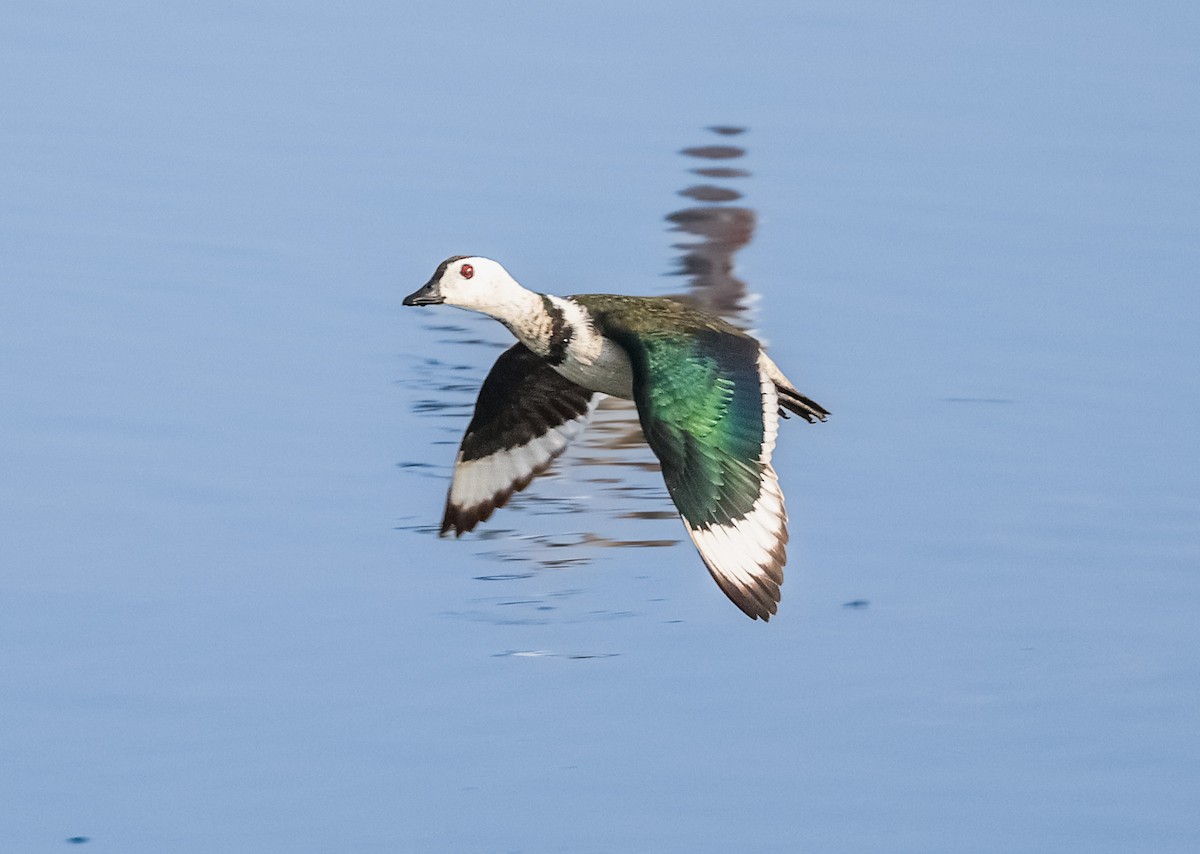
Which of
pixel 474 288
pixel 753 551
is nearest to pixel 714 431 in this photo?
pixel 753 551

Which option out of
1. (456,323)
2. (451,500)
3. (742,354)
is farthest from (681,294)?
(742,354)

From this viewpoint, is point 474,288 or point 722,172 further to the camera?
point 722,172

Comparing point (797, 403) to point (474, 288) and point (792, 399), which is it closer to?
point (792, 399)

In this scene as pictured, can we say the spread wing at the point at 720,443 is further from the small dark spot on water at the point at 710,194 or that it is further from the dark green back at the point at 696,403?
the small dark spot on water at the point at 710,194

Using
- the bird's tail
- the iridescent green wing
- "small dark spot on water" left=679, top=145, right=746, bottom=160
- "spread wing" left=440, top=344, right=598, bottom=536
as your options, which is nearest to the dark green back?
the iridescent green wing

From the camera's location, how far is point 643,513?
12836 mm

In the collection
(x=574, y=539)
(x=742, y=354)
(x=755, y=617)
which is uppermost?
(x=742, y=354)

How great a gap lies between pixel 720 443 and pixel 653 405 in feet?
0.94

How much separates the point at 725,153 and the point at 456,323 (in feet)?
12.4

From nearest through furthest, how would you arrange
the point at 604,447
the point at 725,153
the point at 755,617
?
the point at 755,617, the point at 604,447, the point at 725,153

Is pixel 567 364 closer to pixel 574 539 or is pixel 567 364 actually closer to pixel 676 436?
pixel 676 436

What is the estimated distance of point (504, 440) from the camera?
10.9 metres

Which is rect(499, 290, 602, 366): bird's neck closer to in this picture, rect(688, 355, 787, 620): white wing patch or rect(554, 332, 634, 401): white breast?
rect(554, 332, 634, 401): white breast

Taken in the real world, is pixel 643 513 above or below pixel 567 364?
below
